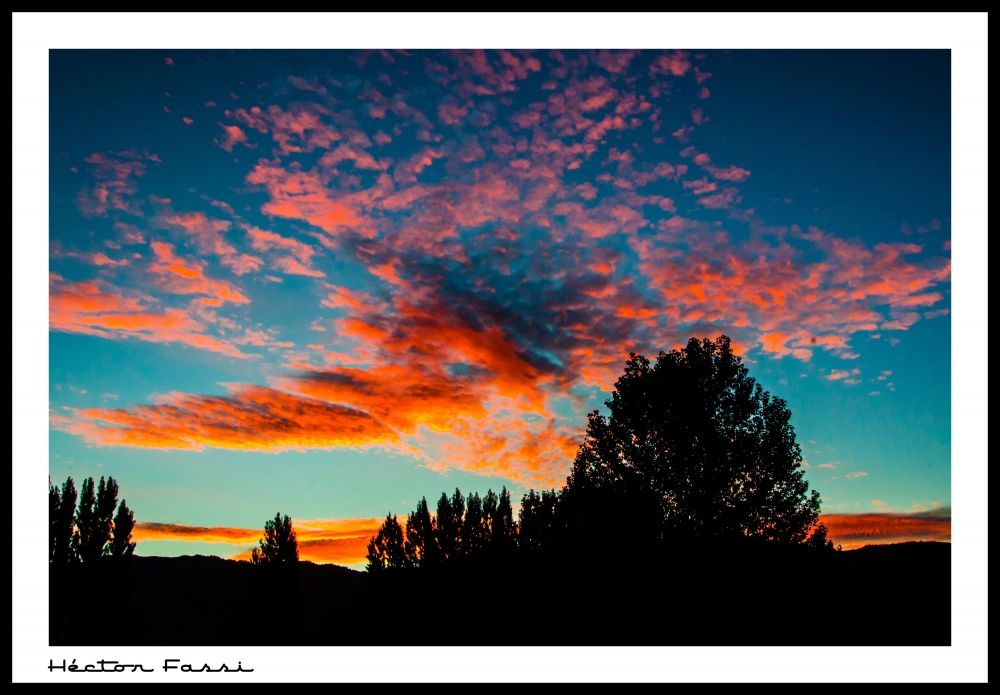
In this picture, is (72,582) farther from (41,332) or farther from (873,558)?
(873,558)

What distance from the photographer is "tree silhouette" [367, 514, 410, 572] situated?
5212 centimetres

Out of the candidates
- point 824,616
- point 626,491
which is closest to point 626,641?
point 626,491

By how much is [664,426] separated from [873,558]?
84.1 ft

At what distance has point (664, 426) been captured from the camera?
59.5ft

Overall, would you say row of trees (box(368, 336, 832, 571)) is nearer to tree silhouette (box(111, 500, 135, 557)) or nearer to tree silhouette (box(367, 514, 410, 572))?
tree silhouette (box(111, 500, 135, 557))

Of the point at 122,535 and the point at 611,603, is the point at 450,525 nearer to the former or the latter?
the point at 122,535

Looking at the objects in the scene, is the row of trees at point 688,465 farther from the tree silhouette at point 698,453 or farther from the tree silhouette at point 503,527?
the tree silhouette at point 503,527

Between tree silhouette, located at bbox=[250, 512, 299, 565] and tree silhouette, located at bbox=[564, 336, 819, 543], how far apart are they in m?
34.4

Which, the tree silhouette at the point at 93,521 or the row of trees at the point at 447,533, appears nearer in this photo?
the tree silhouette at the point at 93,521

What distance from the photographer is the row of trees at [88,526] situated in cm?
2786

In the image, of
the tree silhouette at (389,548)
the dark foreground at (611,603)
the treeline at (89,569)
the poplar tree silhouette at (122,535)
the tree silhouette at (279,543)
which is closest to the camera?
the dark foreground at (611,603)
